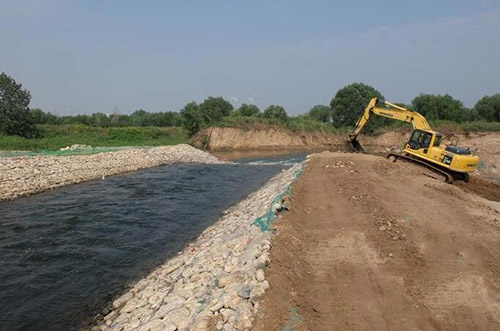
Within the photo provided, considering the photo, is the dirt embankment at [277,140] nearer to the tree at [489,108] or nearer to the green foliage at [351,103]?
the green foliage at [351,103]

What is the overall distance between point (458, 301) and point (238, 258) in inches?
168

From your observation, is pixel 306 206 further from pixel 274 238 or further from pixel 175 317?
pixel 175 317

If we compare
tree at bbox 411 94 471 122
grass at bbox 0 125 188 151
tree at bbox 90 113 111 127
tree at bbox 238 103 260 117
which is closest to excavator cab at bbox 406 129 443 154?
grass at bbox 0 125 188 151

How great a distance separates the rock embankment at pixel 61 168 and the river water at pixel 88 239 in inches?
33.6

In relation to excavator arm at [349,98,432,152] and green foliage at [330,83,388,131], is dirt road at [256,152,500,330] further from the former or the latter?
green foliage at [330,83,388,131]

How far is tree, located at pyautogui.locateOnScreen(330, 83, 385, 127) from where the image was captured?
5806 centimetres

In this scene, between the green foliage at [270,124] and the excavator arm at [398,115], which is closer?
the excavator arm at [398,115]

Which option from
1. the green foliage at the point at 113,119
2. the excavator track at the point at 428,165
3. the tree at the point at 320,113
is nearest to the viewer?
the excavator track at the point at 428,165

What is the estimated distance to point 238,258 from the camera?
8.31 m

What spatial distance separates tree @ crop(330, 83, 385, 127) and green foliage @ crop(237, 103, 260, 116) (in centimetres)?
1763

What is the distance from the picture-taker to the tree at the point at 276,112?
64812mm

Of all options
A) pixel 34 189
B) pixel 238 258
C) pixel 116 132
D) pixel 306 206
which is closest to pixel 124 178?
pixel 34 189

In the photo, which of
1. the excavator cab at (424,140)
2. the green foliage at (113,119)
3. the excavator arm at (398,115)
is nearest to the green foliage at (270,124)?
the green foliage at (113,119)

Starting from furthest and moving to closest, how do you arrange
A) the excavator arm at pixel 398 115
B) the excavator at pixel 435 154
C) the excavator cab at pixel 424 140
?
the excavator arm at pixel 398 115
the excavator cab at pixel 424 140
the excavator at pixel 435 154
